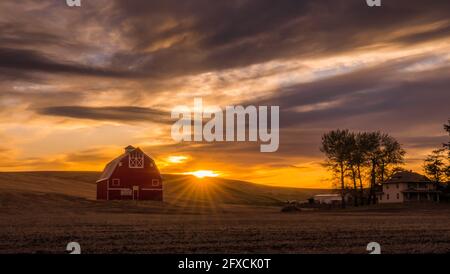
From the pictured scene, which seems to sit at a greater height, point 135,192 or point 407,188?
point 407,188

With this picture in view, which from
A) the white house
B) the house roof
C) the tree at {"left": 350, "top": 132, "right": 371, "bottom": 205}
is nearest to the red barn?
the tree at {"left": 350, "top": 132, "right": 371, "bottom": 205}

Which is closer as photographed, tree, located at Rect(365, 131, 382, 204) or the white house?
tree, located at Rect(365, 131, 382, 204)

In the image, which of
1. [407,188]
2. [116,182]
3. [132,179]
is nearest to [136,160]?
[132,179]

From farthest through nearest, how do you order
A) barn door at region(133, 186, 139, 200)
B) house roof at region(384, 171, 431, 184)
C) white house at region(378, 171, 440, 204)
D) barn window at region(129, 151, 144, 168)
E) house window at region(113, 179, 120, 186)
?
house roof at region(384, 171, 431, 184) → white house at region(378, 171, 440, 204) → barn window at region(129, 151, 144, 168) → barn door at region(133, 186, 139, 200) → house window at region(113, 179, 120, 186)

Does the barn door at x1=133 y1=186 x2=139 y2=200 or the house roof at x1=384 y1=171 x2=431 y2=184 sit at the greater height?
the house roof at x1=384 y1=171 x2=431 y2=184

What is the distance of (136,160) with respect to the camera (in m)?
89.6

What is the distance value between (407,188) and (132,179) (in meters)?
59.8

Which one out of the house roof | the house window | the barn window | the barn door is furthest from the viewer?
the house roof

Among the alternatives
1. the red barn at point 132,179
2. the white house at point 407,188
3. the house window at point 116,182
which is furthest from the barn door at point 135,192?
the white house at point 407,188

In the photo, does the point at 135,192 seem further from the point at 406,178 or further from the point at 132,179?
the point at 406,178

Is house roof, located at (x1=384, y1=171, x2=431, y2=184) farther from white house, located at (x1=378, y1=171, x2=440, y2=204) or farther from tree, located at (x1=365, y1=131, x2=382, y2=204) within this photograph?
tree, located at (x1=365, y1=131, x2=382, y2=204)

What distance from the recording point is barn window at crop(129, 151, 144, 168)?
8894cm
